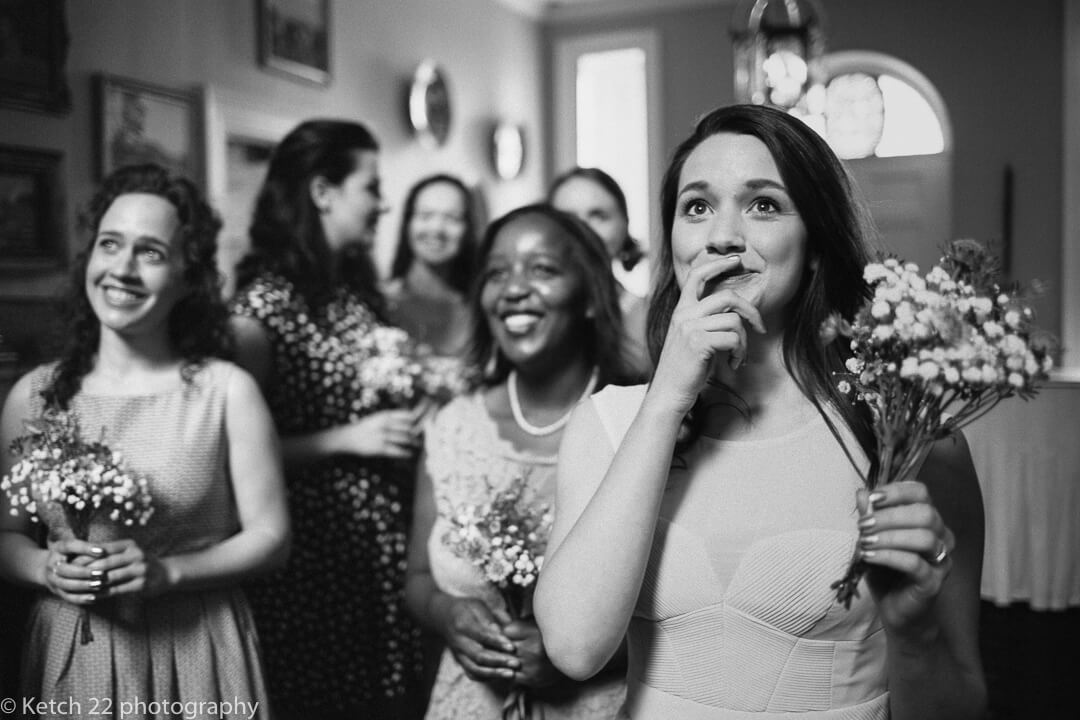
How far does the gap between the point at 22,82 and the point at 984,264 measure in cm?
293

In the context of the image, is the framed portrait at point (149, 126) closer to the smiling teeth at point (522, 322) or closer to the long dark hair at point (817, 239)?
the smiling teeth at point (522, 322)

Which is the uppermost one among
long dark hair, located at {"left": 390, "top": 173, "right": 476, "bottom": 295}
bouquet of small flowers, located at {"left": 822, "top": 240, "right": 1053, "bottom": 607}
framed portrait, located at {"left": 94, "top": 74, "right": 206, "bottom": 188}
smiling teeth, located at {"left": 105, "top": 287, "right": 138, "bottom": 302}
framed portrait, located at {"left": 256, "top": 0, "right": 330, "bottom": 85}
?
framed portrait, located at {"left": 256, "top": 0, "right": 330, "bottom": 85}

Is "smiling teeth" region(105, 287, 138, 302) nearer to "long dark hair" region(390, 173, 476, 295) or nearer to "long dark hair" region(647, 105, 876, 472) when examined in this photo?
"long dark hair" region(647, 105, 876, 472)

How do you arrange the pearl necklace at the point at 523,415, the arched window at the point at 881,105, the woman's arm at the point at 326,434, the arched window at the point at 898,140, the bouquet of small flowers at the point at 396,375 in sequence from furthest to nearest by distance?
the arched window at the point at 881,105 < the arched window at the point at 898,140 < the bouquet of small flowers at the point at 396,375 < the woman's arm at the point at 326,434 < the pearl necklace at the point at 523,415

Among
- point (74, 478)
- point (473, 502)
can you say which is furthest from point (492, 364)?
point (74, 478)

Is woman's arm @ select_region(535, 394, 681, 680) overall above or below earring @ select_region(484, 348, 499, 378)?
below

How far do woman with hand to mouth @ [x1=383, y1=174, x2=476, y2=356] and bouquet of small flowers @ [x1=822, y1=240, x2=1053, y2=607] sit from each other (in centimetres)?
292

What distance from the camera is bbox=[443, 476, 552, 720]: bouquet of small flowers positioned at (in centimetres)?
181

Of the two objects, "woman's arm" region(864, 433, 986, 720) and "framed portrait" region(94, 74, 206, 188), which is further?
"framed portrait" region(94, 74, 206, 188)

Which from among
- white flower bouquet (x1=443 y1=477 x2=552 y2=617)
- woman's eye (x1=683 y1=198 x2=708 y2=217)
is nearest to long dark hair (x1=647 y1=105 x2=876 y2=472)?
woman's eye (x1=683 y1=198 x2=708 y2=217)

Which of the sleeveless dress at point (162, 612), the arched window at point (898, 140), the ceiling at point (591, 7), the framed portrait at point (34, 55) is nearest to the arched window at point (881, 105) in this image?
the arched window at point (898, 140)

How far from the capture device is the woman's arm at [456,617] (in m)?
1.89

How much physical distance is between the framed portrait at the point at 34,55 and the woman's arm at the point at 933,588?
2.84 metres

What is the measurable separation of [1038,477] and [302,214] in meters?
2.66
